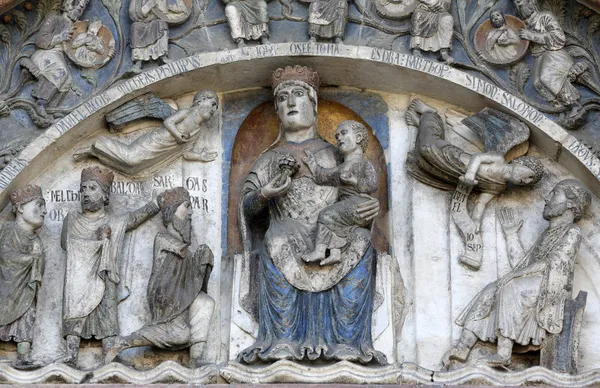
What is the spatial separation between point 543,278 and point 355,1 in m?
2.82

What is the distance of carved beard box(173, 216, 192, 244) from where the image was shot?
551 inches

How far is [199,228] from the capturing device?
14.4 metres

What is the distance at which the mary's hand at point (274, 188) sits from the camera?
14.0 meters

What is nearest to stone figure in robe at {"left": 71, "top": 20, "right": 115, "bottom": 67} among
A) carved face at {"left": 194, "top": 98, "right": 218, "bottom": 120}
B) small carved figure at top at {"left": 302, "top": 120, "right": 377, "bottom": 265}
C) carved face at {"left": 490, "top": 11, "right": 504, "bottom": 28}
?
carved face at {"left": 194, "top": 98, "right": 218, "bottom": 120}

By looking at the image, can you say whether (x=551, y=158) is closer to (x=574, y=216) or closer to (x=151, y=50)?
(x=574, y=216)

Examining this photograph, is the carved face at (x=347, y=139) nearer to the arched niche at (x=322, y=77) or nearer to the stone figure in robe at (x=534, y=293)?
the arched niche at (x=322, y=77)

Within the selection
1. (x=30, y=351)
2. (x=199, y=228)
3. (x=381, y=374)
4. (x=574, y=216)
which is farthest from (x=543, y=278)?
(x=30, y=351)

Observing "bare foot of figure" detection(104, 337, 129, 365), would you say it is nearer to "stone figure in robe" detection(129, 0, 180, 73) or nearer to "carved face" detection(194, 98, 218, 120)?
"carved face" detection(194, 98, 218, 120)

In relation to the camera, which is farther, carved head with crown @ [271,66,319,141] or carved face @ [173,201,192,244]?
carved head with crown @ [271,66,319,141]

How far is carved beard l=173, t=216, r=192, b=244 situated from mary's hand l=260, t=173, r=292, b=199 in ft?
2.11

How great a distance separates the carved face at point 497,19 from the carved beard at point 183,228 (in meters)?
2.98

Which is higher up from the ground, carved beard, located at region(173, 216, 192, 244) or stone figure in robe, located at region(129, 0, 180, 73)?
stone figure in robe, located at region(129, 0, 180, 73)

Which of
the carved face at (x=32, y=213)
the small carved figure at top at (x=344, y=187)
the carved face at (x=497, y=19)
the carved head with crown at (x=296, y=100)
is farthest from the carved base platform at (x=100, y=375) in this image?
the carved face at (x=497, y=19)

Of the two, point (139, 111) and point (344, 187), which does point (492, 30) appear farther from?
point (139, 111)
